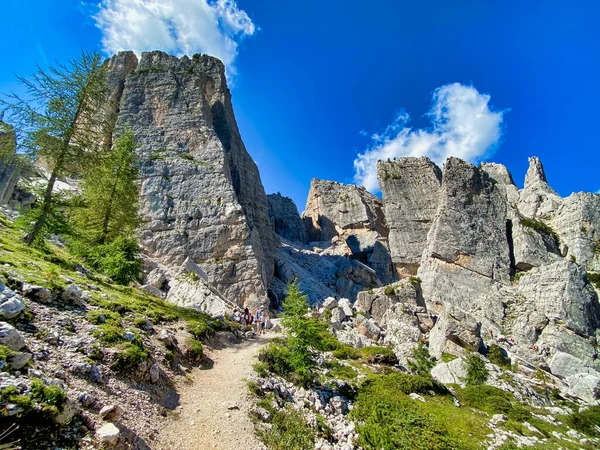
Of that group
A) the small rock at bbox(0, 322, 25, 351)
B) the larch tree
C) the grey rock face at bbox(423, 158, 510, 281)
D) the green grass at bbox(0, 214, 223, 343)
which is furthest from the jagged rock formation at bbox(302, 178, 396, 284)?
the small rock at bbox(0, 322, 25, 351)

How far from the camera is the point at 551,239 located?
4784cm

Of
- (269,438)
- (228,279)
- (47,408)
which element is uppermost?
(228,279)

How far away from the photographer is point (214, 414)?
10.1 m

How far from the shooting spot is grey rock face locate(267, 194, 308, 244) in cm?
8900

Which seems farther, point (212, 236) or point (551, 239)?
point (551, 239)

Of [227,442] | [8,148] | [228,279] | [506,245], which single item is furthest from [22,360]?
[506,245]

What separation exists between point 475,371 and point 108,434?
84.9 ft

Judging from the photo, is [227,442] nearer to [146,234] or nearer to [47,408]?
[47,408]

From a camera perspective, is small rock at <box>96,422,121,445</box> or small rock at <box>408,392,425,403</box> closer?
small rock at <box>96,422,121,445</box>

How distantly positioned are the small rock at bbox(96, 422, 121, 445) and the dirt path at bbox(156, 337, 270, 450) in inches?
61.4

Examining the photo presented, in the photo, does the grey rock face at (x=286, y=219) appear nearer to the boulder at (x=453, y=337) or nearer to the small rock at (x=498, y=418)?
the boulder at (x=453, y=337)

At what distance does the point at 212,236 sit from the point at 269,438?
3554 centimetres

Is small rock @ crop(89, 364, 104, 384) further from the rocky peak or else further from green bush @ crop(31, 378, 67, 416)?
the rocky peak

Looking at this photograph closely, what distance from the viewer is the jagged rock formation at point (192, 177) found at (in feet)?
137
